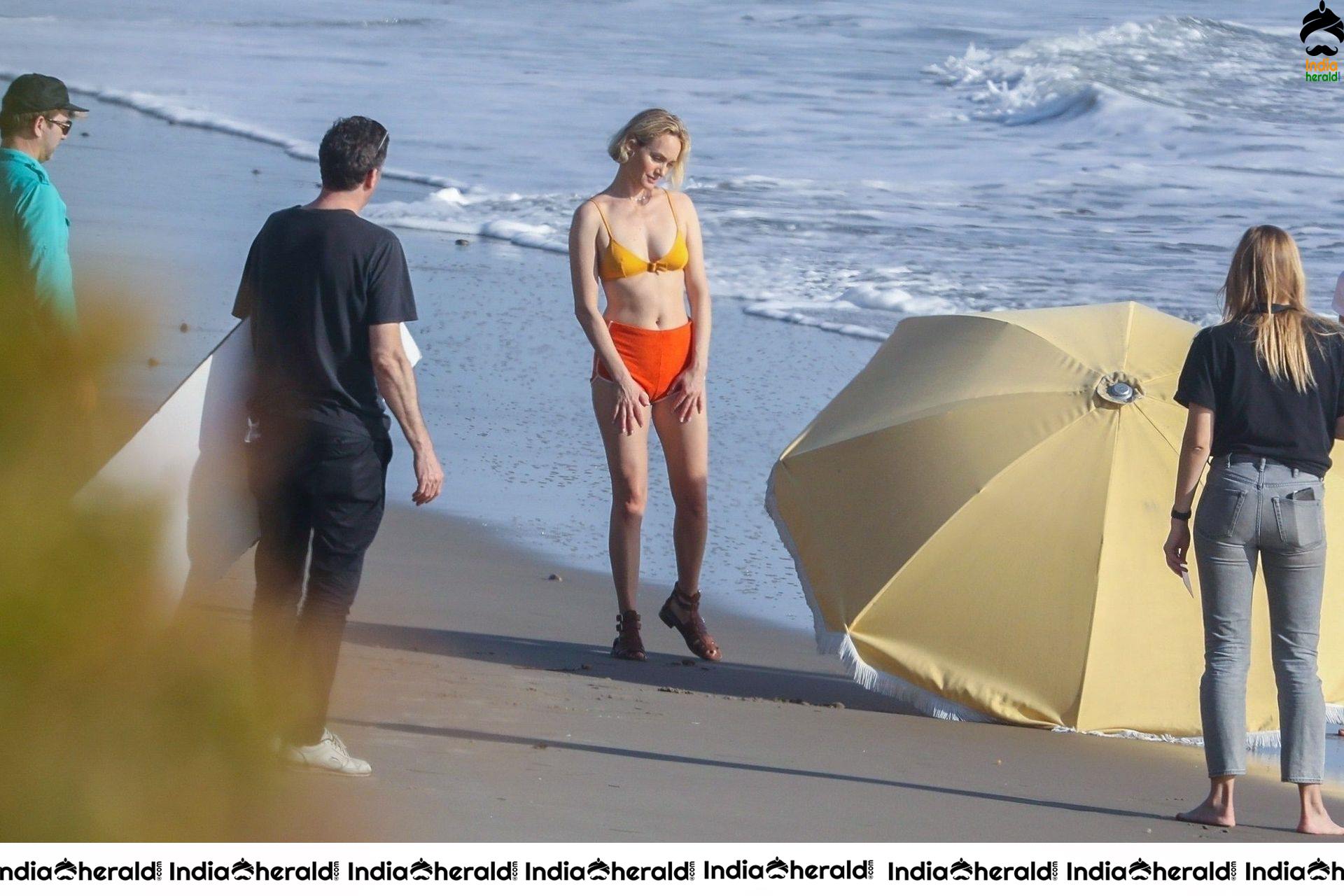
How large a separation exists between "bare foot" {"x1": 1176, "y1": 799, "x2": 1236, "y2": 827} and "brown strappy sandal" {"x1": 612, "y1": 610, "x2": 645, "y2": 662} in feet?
6.13

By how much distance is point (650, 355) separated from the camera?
16.8 ft

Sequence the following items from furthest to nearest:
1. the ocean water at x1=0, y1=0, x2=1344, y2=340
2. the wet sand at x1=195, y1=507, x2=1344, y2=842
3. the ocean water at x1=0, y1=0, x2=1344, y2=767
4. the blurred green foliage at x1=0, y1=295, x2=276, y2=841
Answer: the ocean water at x1=0, y1=0, x2=1344, y2=340 → the ocean water at x1=0, y1=0, x2=1344, y2=767 → the wet sand at x1=195, y1=507, x2=1344, y2=842 → the blurred green foliage at x1=0, y1=295, x2=276, y2=841

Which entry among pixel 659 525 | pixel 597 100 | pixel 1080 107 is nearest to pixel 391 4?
pixel 597 100

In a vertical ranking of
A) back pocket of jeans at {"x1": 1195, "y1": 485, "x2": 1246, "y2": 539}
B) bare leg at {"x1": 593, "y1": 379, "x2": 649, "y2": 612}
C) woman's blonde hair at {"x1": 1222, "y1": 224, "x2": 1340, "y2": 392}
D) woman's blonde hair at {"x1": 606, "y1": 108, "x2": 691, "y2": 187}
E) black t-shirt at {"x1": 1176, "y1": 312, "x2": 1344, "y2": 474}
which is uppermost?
woman's blonde hair at {"x1": 606, "y1": 108, "x2": 691, "y2": 187}

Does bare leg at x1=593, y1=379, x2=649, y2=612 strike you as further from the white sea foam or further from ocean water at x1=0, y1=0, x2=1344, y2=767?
the white sea foam

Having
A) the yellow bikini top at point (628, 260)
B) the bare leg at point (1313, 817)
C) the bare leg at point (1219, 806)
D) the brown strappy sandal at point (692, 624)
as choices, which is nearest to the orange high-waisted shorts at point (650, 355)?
the yellow bikini top at point (628, 260)

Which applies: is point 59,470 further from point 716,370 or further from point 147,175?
point 147,175

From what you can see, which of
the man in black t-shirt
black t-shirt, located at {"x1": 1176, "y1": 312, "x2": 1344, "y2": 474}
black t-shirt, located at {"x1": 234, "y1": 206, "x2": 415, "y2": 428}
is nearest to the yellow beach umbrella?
black t-shirt, located at {"x1": 1176, "y1": 312, "x2": 1344, "y2": 474}

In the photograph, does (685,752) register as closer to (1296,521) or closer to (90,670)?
(1296,521)

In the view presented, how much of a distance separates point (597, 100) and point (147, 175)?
8453 mm

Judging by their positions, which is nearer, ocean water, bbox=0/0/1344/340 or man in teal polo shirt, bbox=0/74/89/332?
man in teal polo shirt, bbox=0/74/89/332

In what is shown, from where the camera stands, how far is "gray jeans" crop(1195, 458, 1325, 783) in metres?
3.83

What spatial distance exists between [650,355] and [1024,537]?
1311mm

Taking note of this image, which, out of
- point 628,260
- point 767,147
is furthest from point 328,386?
point 767,147
